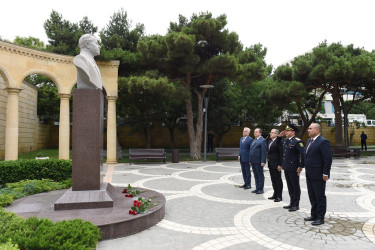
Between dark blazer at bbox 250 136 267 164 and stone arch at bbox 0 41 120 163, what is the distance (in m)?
10.1

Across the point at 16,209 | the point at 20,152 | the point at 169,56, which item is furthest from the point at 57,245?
the point at 20,152

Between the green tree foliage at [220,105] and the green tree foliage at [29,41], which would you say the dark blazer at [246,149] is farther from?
the green tree foliage at [29,41]

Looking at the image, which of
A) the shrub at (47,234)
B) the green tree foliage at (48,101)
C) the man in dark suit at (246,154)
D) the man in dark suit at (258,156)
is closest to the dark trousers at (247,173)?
the man in dark suit at (246,154)

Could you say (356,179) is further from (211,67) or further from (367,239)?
(211,67)

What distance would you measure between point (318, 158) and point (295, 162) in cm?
84

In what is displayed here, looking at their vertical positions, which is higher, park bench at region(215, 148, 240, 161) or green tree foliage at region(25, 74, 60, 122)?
green tree foliage at region(25, 74, 60, 122)

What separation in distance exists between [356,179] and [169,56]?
11525 mm

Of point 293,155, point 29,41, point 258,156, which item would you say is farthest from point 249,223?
point 29,41

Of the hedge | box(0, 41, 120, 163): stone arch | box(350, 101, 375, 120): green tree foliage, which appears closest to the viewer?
the hedge

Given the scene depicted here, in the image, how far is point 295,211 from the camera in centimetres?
577

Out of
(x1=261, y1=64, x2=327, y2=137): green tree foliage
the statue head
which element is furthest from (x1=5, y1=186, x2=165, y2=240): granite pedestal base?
(x1=261, y1=64, x2=327, y2=137): green tree foliage

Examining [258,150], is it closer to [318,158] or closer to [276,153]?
[276,153]

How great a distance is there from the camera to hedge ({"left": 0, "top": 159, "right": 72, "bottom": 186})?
8.34 meters

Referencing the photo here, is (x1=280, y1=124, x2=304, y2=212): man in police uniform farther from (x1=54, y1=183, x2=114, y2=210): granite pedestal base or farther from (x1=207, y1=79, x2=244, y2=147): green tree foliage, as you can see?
(x1=207, y1=79, x2=244, y2=147): green tree foliage
